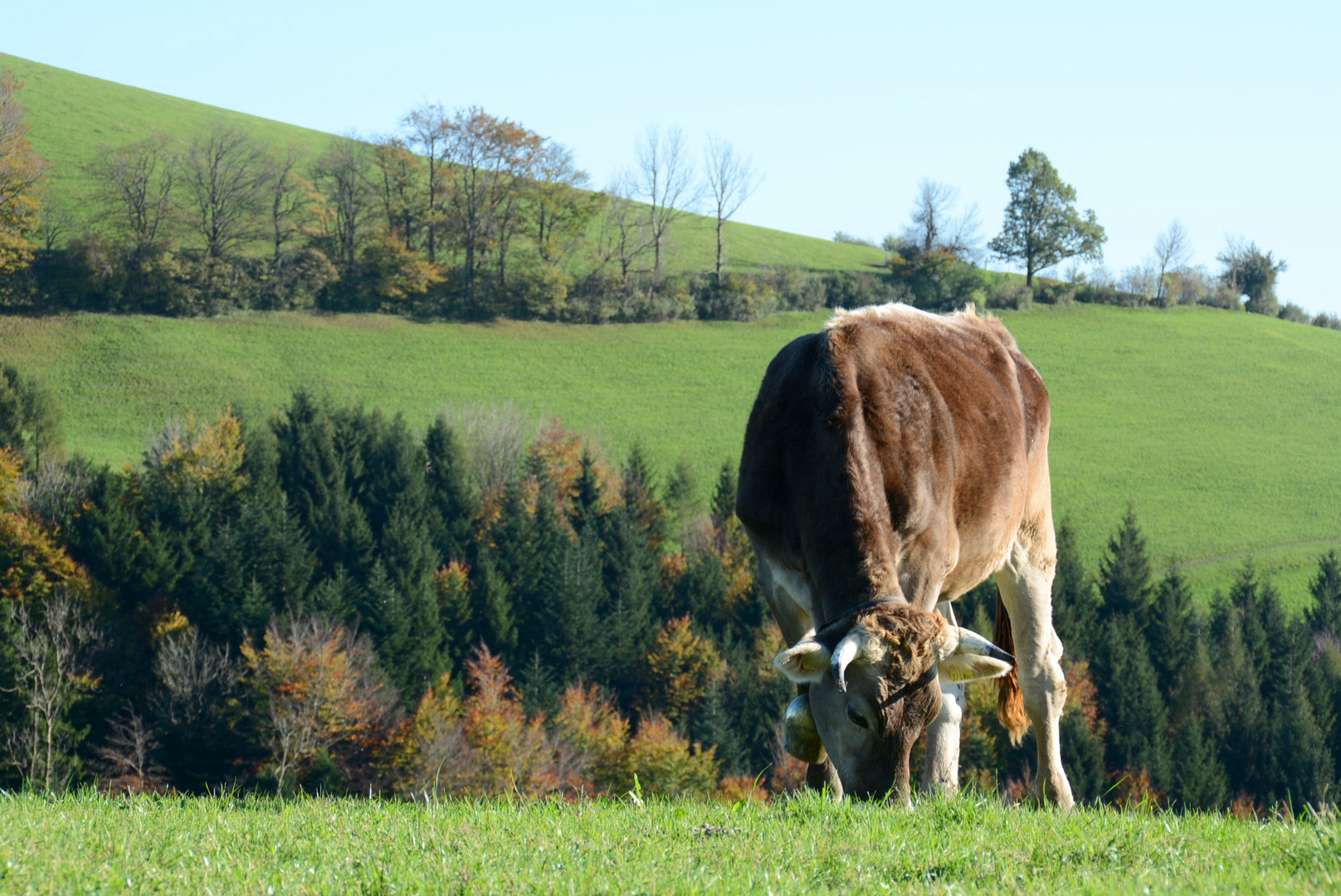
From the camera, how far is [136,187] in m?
77.2

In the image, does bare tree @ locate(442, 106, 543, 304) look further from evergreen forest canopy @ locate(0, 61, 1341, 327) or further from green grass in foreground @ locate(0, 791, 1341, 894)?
green grass in foreground @ locate(0, 791, 1341, 894)

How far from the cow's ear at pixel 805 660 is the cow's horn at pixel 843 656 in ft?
0.52

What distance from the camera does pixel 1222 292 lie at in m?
93.8

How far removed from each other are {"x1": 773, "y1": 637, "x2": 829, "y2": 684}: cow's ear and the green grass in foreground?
23.7 inches

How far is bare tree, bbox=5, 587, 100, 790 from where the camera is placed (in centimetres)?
4822

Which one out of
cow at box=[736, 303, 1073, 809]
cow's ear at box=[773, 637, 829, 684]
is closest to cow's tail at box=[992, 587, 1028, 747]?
cow at box=[736, 303, 1073, 809]

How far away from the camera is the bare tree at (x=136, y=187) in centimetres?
7581

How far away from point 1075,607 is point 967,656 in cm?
5726

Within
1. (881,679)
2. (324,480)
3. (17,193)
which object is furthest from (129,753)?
(881,679)

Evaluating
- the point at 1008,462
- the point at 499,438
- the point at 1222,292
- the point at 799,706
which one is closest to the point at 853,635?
the point at 799,706

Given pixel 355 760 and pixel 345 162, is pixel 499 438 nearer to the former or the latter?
pixel 355 760

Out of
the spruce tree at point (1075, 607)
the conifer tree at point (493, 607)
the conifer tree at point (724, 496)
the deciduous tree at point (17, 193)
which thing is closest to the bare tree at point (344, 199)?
the deciduous tree at point (17, 193)

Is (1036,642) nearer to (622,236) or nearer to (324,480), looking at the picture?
(324,480)

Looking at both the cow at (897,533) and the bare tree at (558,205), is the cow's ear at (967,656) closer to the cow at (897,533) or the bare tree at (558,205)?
the cow at (897,533)
